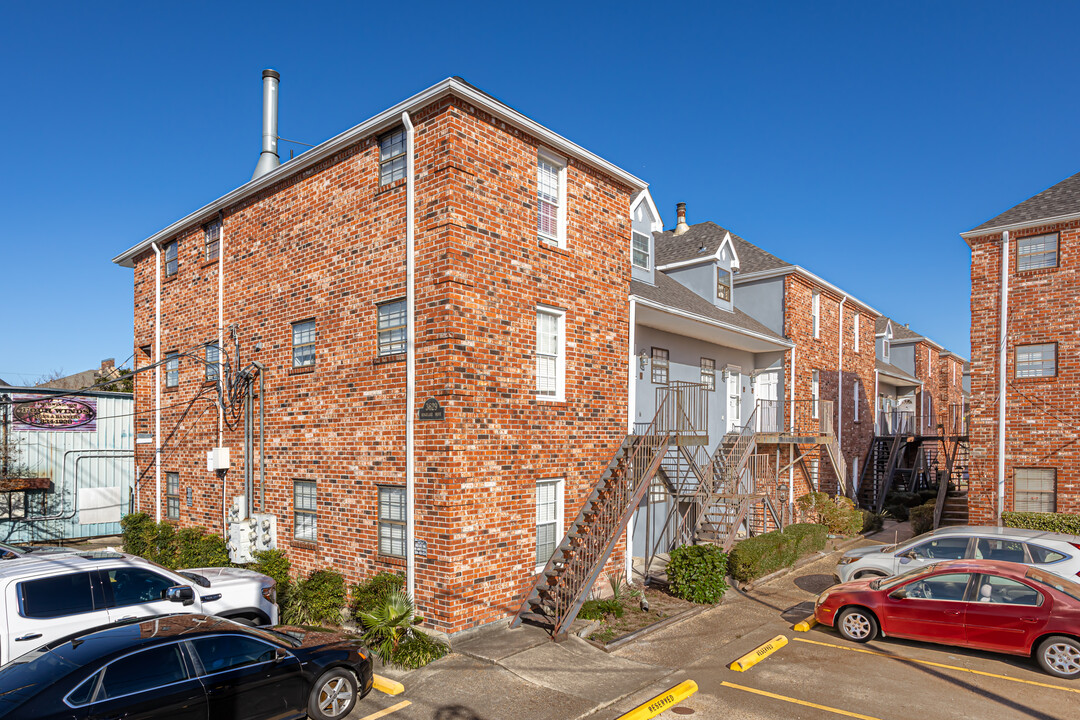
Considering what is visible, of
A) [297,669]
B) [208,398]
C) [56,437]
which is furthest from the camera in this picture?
[56,437]

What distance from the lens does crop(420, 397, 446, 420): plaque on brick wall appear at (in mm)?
10492

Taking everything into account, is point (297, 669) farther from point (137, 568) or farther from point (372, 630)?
point (137, 568)

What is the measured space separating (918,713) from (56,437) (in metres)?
21.5

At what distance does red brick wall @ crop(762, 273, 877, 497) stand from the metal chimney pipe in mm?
16158

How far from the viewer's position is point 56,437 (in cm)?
1914

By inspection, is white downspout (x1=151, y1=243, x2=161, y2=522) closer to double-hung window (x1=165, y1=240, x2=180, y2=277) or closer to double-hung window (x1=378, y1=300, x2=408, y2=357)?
double-hung window (x1=165, y1=240, x2=180, y2=277)

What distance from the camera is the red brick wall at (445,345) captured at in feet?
34.9

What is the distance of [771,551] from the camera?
1544 centimetres

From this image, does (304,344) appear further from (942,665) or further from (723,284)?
(723,284)

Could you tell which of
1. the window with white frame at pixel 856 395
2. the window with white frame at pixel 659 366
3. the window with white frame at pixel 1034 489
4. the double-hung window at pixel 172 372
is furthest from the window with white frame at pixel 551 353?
the window with white frame at pixel 856 395

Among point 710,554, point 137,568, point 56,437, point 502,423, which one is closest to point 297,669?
point 137,568

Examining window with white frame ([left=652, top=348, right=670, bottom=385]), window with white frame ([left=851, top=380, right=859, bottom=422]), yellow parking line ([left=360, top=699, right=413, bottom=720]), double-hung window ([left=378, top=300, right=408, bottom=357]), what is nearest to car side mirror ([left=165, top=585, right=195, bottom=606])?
yellow parking line ([left=360, top=699, right=413, bottom=720])

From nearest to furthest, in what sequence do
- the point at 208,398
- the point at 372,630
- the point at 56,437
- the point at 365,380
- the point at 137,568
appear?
the point at 137,568 < the point at 372,630 < the point at 365,380 < the point at 208,398 < the point at 56,437

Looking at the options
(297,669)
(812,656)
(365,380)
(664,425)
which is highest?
(365,380)
